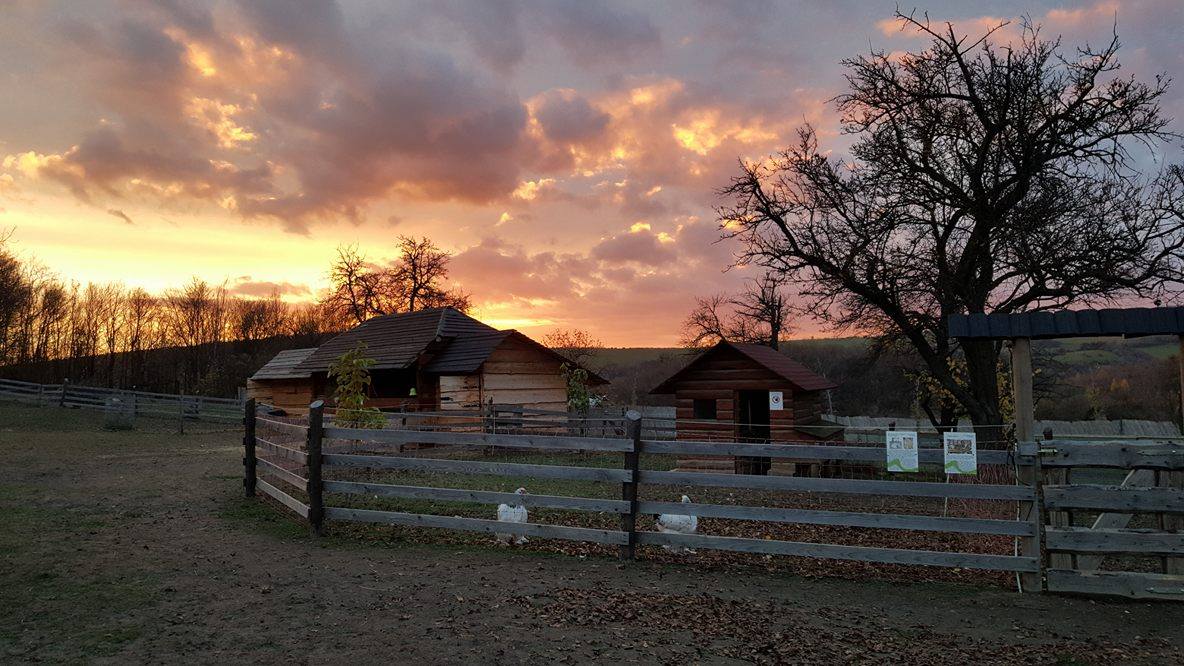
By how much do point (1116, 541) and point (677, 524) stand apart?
15.8 ft

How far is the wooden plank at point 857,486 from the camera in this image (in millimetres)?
7383

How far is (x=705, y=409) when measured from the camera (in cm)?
2145

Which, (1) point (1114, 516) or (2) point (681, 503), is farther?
(2) point (681, 503)

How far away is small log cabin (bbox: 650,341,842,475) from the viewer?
20.0m

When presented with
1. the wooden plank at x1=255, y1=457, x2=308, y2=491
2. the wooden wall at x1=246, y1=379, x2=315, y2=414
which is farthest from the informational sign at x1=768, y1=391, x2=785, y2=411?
the wooden wall at x1=246, y1=379, x2=315, y2=414

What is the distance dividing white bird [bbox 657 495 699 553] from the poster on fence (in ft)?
8.22

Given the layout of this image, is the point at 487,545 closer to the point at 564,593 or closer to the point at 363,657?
the point at 564,593

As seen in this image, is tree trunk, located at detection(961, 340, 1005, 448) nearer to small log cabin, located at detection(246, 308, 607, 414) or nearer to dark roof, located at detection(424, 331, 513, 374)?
small log cabin, located at detection(246, 308, 607, 414)

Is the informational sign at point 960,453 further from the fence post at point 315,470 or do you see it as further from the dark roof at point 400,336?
the dark roof at point 400,336

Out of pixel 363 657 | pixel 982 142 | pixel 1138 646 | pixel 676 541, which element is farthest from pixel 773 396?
pixel 363 657

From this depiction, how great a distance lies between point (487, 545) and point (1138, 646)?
7110 mm

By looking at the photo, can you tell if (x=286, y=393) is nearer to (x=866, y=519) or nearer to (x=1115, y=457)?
(x=866, y=519)

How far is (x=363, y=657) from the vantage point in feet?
17.8

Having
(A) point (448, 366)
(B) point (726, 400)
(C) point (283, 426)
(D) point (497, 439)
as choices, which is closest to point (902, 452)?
(D) point (497, 439)
